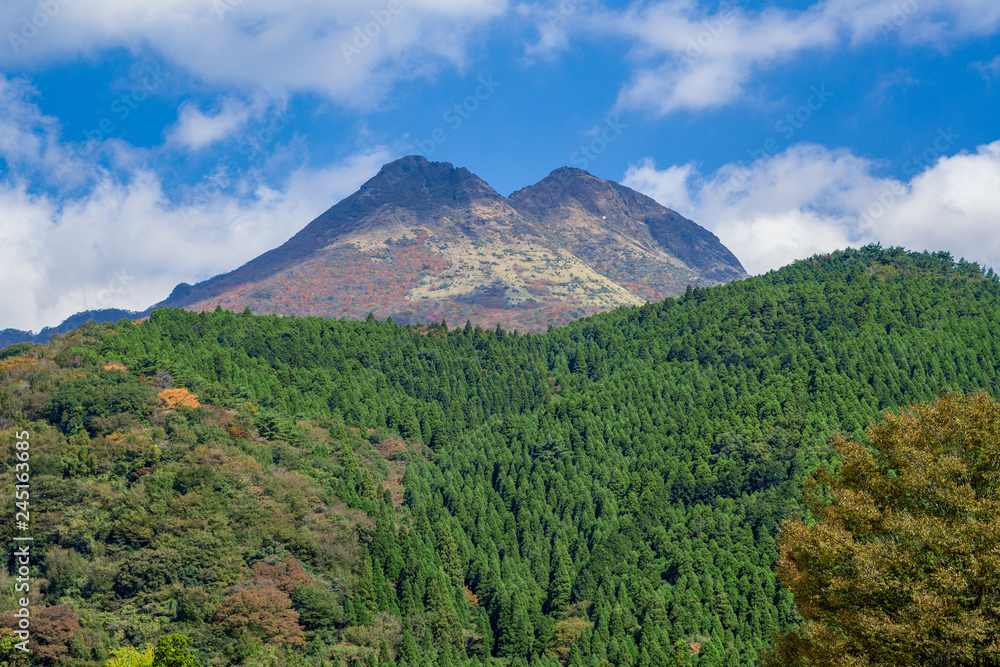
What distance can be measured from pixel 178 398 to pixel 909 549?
249 ft

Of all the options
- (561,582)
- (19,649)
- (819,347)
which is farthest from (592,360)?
(19,649)

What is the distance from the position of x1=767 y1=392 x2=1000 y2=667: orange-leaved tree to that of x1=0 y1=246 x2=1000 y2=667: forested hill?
3438 centimetres

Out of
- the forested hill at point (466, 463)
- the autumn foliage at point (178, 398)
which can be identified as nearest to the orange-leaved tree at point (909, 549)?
the forested hill at point (466, 463)

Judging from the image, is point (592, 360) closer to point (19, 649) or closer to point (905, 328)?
point (905, 328)

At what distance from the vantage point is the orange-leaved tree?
15.9 m

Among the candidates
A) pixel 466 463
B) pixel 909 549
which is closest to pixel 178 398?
pixel 466 463

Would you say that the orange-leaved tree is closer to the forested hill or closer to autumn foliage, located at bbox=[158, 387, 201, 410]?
the forested hill

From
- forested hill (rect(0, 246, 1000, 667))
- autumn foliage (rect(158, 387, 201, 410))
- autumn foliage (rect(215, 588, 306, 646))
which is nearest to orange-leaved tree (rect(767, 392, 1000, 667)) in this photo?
forested hill (rect(0, 246, 1000, 667))

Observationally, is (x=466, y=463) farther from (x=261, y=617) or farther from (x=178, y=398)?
(x=261, y=617)

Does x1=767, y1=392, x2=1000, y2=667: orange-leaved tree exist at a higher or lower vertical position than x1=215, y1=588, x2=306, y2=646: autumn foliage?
higher

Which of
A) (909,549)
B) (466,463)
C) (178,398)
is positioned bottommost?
(466,463)

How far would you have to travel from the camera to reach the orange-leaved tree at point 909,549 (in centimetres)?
1593

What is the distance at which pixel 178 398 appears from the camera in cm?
8188

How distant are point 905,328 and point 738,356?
22.9 metres
